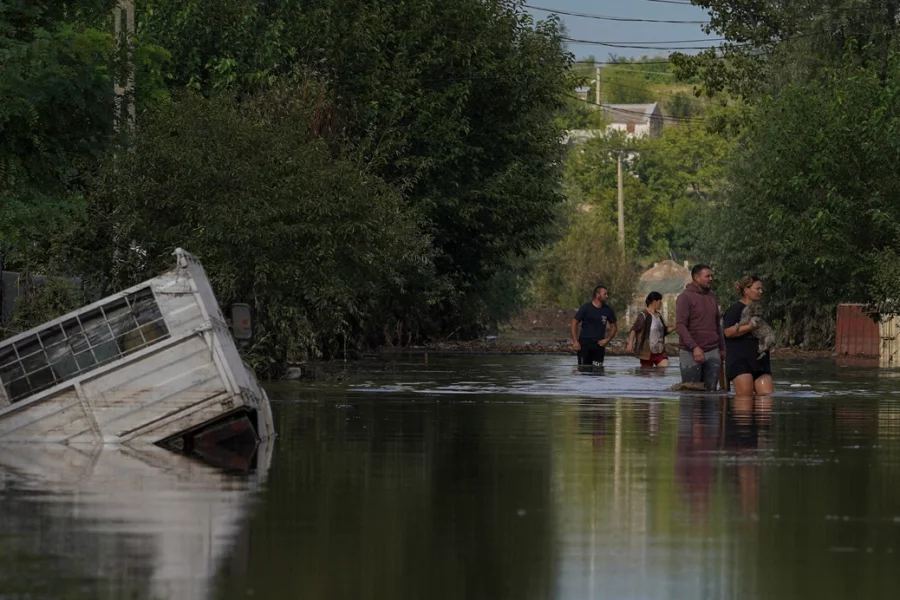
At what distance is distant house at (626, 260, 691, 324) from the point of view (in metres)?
118

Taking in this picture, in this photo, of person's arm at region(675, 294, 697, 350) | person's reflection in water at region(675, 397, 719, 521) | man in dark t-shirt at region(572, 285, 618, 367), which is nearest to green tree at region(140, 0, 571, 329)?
man in dark t-shirt at region(572, 285, 618, 367)

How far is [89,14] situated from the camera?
1042 inches

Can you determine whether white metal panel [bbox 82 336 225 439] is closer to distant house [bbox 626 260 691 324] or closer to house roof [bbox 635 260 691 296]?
distant house [bbox 626 260 691 324]

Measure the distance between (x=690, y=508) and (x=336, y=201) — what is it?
21313mm

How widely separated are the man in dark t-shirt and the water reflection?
18.0m

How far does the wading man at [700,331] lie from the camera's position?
82.9ft

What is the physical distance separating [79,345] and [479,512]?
652 centimetres

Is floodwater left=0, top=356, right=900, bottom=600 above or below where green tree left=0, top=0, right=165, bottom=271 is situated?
below

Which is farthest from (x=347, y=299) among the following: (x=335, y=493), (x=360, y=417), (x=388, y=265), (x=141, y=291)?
(x=335, y=493)

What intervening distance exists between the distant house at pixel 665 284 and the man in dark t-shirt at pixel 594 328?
77.2 metres

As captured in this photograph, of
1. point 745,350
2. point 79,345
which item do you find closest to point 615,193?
point 745,350

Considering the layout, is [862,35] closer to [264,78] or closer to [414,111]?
[414,111]

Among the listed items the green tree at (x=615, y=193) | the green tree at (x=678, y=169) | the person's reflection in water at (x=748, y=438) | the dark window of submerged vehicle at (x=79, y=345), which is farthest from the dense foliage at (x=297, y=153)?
the green tree at (x=678, y=169)

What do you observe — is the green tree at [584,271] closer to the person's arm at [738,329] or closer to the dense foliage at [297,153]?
the dense foliage at [297,153]
